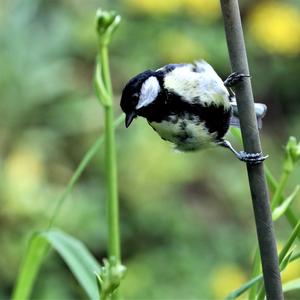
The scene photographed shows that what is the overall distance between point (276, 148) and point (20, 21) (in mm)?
1323

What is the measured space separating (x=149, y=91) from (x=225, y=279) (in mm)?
1551

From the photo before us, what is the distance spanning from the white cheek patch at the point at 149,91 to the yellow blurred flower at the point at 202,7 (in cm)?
252

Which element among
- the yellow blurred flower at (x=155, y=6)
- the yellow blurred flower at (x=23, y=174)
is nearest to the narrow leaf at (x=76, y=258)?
the yellow blurred flower at (x=23, y=174)

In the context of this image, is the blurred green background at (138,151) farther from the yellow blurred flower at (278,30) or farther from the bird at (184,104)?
the bird at (184,104)

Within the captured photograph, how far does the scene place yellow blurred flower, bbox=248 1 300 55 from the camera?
340 centimetres

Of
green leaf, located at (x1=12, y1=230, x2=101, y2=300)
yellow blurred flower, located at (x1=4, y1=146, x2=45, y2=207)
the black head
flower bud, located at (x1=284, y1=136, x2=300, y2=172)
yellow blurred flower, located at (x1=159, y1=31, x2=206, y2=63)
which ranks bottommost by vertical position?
yellow blurred flower, located at (x1=4, y1=146, x2=45, y2=207)

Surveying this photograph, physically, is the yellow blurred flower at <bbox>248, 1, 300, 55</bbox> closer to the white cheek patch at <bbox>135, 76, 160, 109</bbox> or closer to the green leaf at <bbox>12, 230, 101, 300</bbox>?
the white cheek patch at <bbox>135, 76, 160, 109</bbox>

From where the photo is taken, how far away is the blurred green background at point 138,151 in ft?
8.45

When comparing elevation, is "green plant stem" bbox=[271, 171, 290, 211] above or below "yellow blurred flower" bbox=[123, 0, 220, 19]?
below

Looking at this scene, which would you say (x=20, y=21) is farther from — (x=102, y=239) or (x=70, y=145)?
(x=102, y=239)

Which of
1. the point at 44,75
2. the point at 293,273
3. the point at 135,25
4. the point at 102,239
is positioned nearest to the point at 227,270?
the point at 293,273

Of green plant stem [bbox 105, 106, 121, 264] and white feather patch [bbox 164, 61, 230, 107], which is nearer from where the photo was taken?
green plant stem [bbox 105, 106, 121, 264]

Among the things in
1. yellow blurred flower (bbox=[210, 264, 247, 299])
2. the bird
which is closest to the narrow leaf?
the bird

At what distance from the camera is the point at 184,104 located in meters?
0.95
